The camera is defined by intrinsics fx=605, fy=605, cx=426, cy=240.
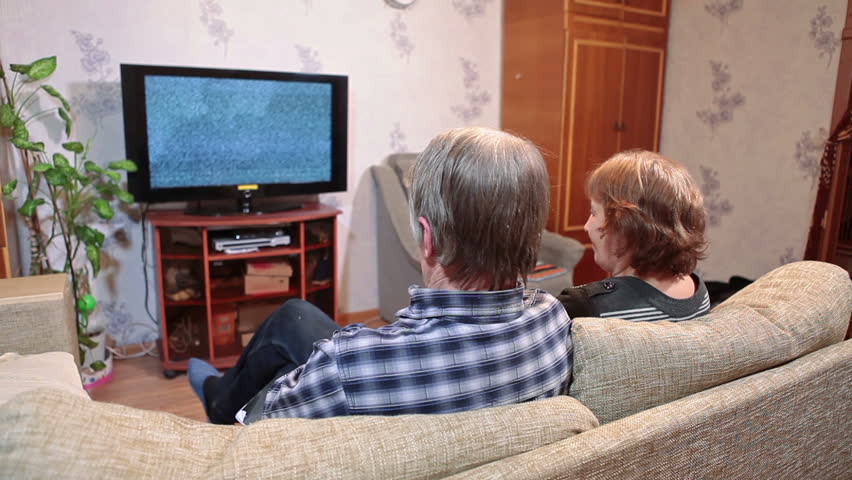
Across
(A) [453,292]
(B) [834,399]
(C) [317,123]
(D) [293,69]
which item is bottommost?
(B) [834,399]

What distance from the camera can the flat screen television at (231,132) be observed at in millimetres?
2551

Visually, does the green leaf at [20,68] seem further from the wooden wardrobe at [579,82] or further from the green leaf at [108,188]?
the wooden wardrobe at [579,82]

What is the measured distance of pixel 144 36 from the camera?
2.68 meters

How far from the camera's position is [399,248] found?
10.3 ft

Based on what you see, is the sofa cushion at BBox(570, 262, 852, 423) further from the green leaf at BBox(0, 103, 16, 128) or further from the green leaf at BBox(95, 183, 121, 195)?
the green leaf at BBox(0, 103, 16, 128)

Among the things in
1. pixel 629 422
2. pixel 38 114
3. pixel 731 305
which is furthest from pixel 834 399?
pixel 38 114

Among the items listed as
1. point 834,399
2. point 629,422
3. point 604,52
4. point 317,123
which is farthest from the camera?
point 604,52

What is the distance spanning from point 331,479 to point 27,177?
8.09 feet

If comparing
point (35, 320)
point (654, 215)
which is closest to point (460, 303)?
point (654, 215)

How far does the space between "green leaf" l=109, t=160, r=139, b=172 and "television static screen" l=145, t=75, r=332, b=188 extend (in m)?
0.14

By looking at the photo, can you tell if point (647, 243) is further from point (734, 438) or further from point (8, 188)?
point (8, 188)

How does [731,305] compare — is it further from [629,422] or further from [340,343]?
[340,343]

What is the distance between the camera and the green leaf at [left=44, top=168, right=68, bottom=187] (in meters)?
2.33

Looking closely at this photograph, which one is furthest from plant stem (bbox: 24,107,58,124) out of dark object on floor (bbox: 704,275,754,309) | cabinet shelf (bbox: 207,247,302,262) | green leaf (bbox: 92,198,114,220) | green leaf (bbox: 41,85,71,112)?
dark object on floor (bbox: 704,275,754,309)
